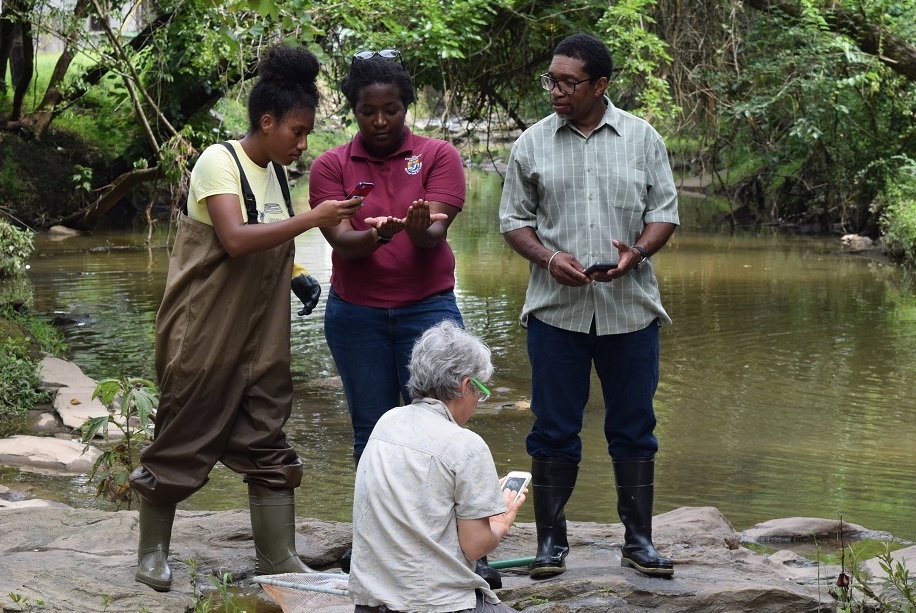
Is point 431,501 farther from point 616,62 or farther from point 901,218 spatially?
point 901,218

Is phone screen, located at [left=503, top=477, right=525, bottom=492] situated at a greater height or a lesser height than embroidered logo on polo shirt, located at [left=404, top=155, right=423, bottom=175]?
lesser

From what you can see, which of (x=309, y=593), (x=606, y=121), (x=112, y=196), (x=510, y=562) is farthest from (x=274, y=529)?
(x=112, y=196)

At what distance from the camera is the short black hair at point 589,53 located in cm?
379

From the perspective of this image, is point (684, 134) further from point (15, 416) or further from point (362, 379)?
point (362, 379)

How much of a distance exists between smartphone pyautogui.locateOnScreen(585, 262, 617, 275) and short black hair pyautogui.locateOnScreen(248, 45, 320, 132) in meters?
1.06

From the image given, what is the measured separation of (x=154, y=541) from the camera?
3.75 m

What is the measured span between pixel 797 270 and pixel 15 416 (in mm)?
10735

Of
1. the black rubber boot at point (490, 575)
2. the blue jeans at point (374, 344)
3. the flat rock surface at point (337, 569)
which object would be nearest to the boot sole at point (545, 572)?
the flat rock surface at point (337, 569)

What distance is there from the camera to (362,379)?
3.94 meters

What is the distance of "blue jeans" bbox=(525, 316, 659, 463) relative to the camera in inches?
149

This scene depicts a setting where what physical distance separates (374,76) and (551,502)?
1529 millimetres

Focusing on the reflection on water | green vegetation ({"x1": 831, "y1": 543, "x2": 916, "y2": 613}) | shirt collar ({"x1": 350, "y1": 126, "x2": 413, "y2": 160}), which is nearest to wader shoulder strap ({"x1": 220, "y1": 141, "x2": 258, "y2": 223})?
shirt collar ({"x1": 350, "y1": 126, "x2": 413, "y2": 160})

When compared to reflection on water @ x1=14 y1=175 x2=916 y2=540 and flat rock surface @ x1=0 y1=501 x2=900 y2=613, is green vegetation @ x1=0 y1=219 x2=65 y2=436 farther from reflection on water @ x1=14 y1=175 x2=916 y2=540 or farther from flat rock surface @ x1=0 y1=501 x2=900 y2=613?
flat rock surface @ x1=0 y1=501 x2=900 y2=613

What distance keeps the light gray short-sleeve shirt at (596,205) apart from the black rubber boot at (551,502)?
47 centimetres
